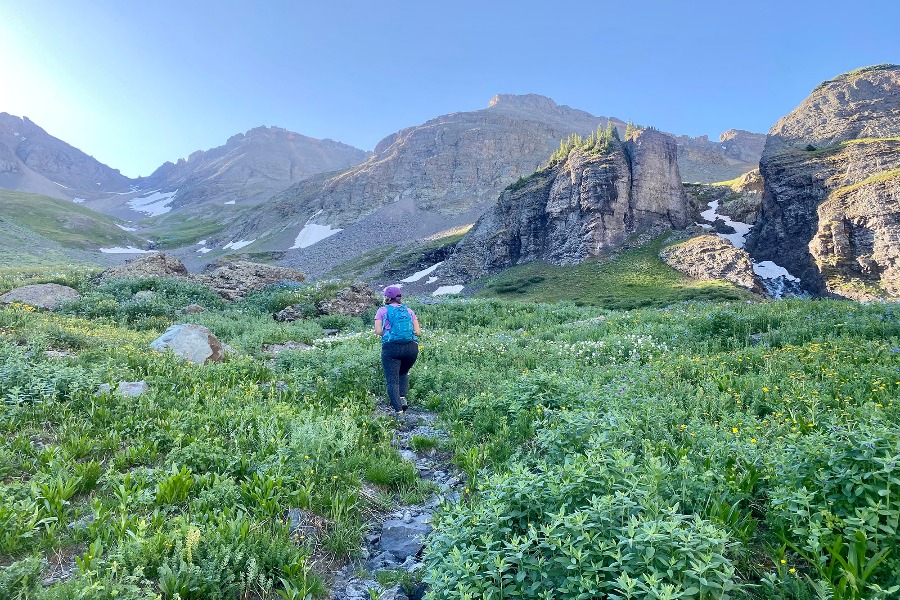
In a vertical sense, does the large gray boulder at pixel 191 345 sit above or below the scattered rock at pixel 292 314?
above

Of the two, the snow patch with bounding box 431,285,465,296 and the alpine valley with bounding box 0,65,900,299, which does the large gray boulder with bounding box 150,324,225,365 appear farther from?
the snow patch with bounding box 431,285,465,296

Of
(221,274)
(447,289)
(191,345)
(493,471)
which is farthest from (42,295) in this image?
(447,289)

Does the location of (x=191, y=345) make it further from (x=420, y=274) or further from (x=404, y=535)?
(x=420, y=274)

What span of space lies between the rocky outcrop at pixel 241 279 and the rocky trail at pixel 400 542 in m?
19.6

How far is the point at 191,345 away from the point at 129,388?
3.02 metres

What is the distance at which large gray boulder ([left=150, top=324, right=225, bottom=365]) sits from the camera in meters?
9.78

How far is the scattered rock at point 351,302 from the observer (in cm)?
2036

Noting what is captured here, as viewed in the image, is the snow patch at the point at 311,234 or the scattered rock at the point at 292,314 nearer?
the scattered rock at the point at 292,314

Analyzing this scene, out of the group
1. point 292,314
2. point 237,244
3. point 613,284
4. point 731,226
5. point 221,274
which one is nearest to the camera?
point 292,314

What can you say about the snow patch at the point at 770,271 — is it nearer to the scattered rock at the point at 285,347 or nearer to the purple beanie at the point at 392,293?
the scattered rock at the point at 285,347

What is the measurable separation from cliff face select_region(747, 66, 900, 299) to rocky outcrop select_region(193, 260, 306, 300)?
2149 inches

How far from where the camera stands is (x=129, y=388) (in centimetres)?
716

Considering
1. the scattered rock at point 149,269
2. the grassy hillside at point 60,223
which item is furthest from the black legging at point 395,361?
the grassy hillside at point 60,223

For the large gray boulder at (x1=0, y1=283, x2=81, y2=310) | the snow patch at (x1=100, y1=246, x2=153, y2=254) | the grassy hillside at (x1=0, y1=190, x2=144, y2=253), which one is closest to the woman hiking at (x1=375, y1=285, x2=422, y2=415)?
the large gray boulder at (x1=0, y1=283, x2=81, y2=310)
